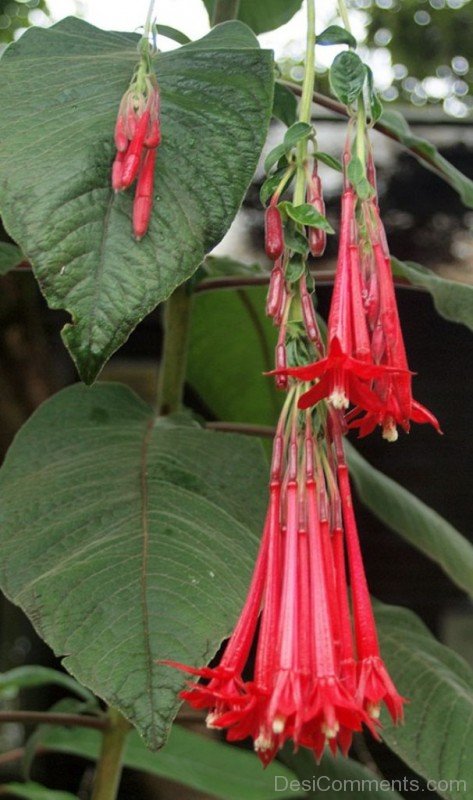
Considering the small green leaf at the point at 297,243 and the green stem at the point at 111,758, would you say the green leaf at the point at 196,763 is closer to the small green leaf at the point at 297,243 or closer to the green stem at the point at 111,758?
the green stem at the point at 111,758

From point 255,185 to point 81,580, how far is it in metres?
1.10

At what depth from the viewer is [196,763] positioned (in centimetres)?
102

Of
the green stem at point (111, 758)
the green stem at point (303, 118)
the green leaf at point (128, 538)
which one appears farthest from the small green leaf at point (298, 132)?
the green stem at point (111, 758)

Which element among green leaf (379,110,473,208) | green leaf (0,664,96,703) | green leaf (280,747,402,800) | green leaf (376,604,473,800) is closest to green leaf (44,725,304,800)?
green leaf (0,664,96,703)

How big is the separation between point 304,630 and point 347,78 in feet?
0.72

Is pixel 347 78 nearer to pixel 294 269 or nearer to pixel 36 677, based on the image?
pixel 294 269

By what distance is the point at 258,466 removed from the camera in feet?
1.99

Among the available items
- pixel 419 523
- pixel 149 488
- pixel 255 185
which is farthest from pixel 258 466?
pixel 255 185

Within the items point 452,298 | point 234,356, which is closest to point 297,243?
point 452,298

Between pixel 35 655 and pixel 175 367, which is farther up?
pixel 175 367

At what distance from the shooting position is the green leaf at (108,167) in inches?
14.6

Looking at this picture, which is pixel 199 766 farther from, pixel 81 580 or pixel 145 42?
pixel 145 42

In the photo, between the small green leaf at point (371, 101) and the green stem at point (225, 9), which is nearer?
the small green leaf at point (371, 101)

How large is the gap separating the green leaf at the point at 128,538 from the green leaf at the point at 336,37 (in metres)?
0.25
